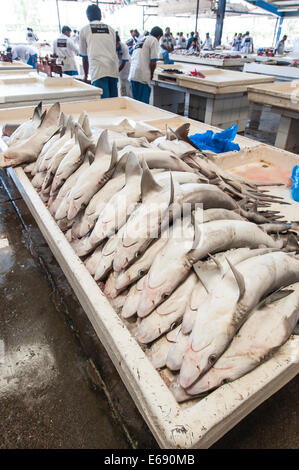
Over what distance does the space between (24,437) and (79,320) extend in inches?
38.2

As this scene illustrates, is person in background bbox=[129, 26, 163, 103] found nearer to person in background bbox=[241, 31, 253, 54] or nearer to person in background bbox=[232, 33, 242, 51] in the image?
person in background bbox=[241, 31, 253, 54]

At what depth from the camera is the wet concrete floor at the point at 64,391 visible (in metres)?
1.87

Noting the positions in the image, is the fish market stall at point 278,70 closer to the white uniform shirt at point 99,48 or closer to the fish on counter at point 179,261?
the white uniform shirt at point 99,48

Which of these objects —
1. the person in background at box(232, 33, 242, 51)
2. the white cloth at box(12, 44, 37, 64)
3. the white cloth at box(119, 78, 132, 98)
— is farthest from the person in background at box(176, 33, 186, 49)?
the white cloth at box(119, 78, 132, 98)

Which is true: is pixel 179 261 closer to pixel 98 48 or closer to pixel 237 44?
pixel 98 48

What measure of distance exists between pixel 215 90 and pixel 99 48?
2962mm

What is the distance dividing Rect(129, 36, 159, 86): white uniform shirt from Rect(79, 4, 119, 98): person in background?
1.15 meters

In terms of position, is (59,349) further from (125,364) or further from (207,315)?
(207,315)

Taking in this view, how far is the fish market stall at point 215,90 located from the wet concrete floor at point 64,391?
623 centimetres

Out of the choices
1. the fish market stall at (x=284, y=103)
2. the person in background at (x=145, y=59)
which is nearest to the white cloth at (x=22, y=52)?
the person in background at (x=145, y=59)

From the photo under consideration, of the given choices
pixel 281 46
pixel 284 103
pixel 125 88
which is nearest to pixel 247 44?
pixel 281 46

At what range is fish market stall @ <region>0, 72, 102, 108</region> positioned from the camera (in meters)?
5.30

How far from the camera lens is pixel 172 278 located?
139 centimetres

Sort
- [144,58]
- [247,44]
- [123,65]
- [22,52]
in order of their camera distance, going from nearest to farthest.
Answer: [144,58] < [123,65] < [22,52] < [247,44]
